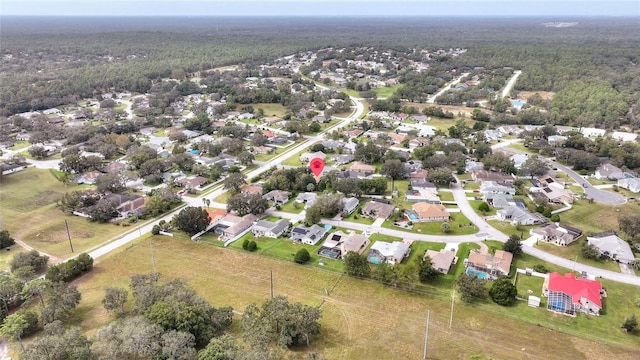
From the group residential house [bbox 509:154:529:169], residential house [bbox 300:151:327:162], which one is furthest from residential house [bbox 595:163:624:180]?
residential house [bbox 300:151:327:162]

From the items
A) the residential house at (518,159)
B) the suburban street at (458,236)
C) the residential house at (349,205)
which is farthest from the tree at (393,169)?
the residential house at (518,159)

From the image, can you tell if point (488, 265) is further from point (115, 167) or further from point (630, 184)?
point (115, 167)

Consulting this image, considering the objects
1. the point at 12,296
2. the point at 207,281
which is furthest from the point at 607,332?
the point at 12,296

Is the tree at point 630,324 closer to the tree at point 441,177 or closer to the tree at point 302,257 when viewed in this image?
the tree at point 302,257

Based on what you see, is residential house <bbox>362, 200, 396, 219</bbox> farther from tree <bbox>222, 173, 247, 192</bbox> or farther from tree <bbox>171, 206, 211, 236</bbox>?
tree <bbox>171, 206, 211, 236</bbox>

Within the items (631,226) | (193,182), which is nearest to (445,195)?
(631,226)
